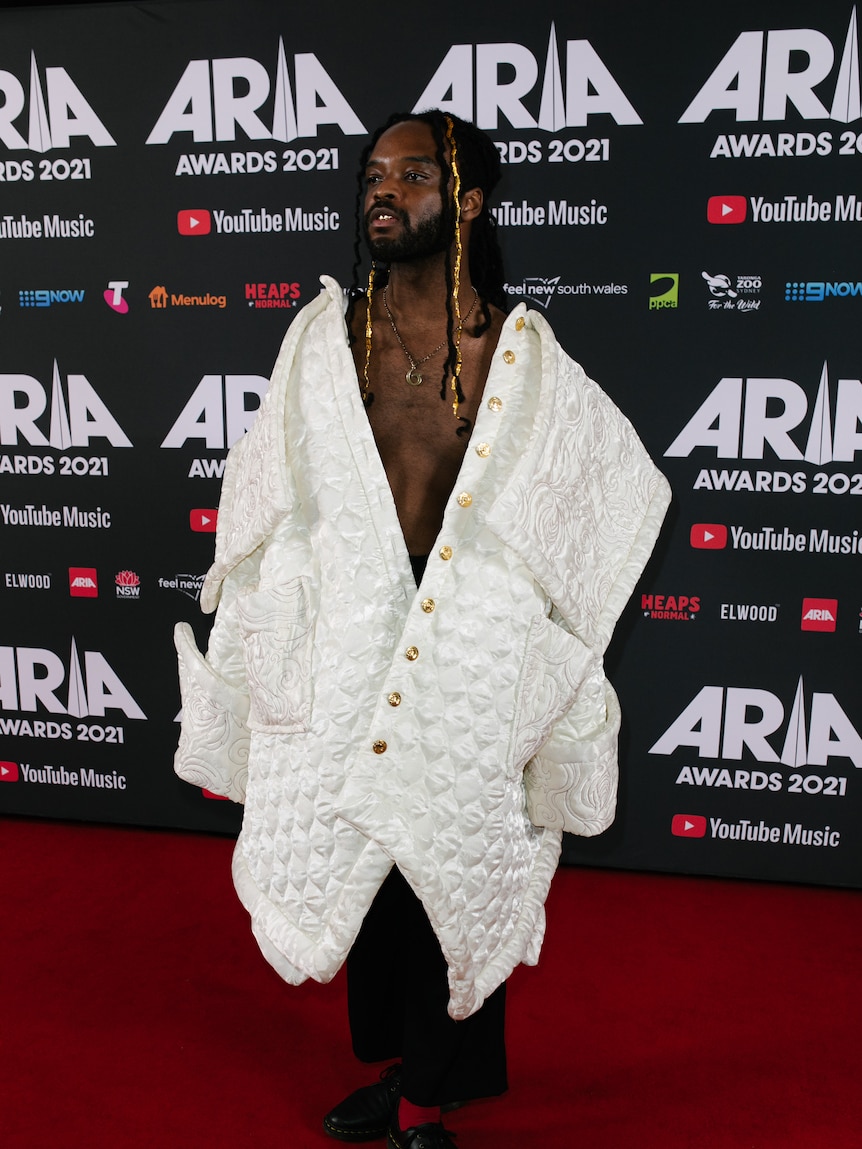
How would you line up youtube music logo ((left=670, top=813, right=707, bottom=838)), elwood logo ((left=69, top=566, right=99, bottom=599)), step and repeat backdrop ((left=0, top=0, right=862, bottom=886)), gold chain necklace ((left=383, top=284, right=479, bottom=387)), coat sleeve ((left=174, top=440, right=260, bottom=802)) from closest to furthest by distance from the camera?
gold chain necklace ((left=383, top=284, right=479, bottom=387)) → coat sleeve ((left=174, top=440, right=260, bottom=802)) → step and repeat backdrop ((left=0, top=0, right=862, bottom=886)) → youtube music logo ((left=670, top=813, right=707, bottom=838)) → elwood logo ((left=69, top=566, right=99, bottom=599))

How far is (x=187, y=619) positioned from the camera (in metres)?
3.03

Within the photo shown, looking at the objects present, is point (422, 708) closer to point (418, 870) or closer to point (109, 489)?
point (418, 870)

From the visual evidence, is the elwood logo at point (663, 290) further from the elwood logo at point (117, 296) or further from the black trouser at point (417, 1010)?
the black trouser at point (417, 1010)

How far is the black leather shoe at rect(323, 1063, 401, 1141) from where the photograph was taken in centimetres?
194

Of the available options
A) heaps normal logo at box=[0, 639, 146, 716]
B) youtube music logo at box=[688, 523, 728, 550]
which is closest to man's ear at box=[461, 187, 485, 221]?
youtube music logo at box=[688, 523, 728, 550]

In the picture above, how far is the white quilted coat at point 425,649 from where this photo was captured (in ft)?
4.96

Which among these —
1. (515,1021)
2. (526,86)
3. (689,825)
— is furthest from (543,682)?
(526,86)

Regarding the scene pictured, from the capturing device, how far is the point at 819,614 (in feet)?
9.01

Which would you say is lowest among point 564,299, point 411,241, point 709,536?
point 709,536

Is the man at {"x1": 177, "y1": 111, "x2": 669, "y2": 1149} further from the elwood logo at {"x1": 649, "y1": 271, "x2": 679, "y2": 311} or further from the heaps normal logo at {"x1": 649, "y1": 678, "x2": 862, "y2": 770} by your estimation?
the heaps normal logo at {"x1": 649, "y1": 678, "x2": 862, "y2": 770}

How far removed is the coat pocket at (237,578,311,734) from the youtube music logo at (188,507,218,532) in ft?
4.68

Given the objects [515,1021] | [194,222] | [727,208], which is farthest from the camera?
[194,222]

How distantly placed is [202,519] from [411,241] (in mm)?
1641

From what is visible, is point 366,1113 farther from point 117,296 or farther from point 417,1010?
point 117,296
